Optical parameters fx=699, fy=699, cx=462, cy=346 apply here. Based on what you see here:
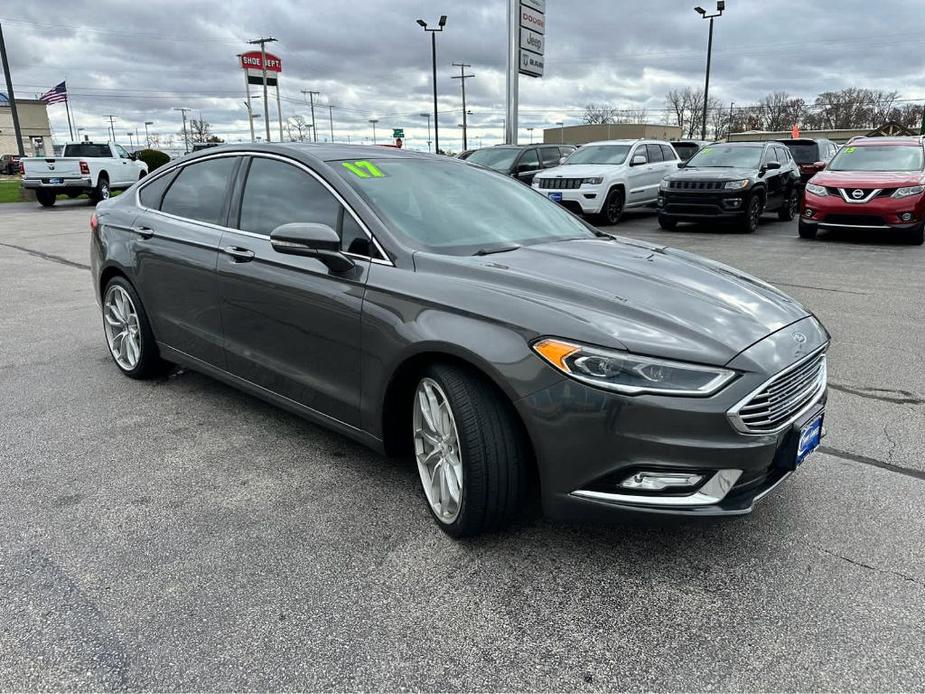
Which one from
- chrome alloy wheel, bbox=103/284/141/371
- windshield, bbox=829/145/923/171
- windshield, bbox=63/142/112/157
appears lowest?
chrome alloy wheel, bbox=103/284/141/371

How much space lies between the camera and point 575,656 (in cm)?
216

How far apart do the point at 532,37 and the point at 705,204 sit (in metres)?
11.4

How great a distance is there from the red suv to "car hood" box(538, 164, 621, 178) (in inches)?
156

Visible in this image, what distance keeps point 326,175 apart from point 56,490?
1919 millimetres

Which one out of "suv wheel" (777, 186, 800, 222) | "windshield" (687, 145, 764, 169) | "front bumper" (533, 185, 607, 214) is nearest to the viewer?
"windshield" (687, 145, 764, 169)

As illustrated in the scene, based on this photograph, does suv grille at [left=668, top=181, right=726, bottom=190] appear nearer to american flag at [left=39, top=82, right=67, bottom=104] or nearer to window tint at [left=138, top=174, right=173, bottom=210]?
window tint at [left=138, top=174, right=173, bottom=210]

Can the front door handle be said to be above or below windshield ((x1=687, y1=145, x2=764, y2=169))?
below

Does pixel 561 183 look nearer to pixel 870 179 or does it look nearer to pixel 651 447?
pixel 870 179

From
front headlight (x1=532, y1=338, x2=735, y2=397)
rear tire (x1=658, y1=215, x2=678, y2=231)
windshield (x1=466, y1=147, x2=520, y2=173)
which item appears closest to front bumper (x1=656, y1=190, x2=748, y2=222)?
rear tire (x1=658, y1=215, x2=678, y2=231)

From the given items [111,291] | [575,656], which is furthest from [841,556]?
[111,291]

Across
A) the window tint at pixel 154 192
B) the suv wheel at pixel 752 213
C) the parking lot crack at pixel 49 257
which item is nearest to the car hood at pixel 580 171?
the suv wheel at pixel 752 213

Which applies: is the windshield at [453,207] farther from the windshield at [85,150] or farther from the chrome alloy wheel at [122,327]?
the windshield at [85,150]

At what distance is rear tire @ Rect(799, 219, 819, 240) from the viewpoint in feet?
39.2

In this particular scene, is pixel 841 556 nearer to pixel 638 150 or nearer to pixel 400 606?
pixel 400 606
